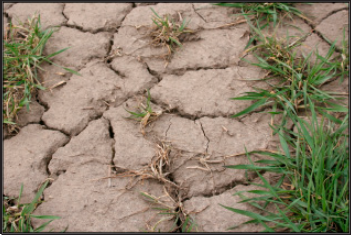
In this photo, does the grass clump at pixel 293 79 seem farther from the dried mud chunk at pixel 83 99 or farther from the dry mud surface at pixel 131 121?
the dried mud chunk at pixel 83 99

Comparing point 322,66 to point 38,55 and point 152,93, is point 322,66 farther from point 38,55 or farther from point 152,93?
point 38,55

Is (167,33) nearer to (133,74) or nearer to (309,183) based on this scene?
(133,74)

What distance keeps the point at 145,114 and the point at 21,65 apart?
883mm

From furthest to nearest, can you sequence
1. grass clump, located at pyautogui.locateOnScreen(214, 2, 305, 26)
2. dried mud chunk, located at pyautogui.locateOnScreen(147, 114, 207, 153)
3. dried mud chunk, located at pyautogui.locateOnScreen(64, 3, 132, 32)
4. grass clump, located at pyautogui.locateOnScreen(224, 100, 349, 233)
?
dried mud chunk, located at pyautogui.locateOnScreen(64, 3, 132, 32)
grass clump, located at pyautogui.locateOnScreen(214, 2, 305, 26)
dried mud chunk, located at pyautogui.locateOnScreen(147, 114, 207, 153)
grass clump, located at pyautogui.locateOnScreen(224, 100, 349, 233)

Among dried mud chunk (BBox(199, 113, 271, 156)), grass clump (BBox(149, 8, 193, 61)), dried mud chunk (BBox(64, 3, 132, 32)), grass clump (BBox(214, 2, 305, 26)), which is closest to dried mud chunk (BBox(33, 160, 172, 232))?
dried mud chunk (BBox(199, 113, 271, 156))

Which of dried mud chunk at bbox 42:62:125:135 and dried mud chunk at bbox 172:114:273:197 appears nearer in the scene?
dried mud chunk at bbox 172:114:273:197

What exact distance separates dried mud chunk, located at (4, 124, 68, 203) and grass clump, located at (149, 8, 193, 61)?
86cm

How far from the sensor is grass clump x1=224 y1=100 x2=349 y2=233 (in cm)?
172

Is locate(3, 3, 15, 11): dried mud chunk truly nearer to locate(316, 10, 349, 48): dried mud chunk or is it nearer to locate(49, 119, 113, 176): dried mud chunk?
locate(49, 119, 113, 176): dried mud chunk

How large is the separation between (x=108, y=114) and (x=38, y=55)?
63cm

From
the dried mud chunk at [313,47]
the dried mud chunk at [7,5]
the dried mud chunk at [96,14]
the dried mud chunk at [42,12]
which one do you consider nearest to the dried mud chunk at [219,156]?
the dried mud chunk at [313,47]

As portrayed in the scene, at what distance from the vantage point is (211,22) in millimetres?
2582

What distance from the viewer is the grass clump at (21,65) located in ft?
7.22

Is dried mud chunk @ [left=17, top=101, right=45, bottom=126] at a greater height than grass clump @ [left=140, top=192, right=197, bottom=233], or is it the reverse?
dried mud chunk @ [left=17, top=101, right=45, bottom=126]
